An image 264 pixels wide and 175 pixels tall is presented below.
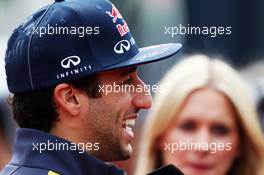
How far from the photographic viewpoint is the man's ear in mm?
1456

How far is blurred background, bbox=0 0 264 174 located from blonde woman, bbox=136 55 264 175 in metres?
0.18

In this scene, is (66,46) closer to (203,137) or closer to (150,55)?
(150,55)

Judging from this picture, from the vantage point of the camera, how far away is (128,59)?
1521 millimetres

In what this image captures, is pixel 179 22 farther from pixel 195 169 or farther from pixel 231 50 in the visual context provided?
A: pixel 195 169

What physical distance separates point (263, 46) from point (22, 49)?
1.19m

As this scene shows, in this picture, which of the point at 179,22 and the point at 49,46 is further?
the point at 179,22

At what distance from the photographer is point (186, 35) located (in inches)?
88.5

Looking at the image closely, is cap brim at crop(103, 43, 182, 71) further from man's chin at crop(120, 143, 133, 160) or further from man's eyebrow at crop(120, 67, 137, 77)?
man's chin at crop(120, 143, 133, 160)

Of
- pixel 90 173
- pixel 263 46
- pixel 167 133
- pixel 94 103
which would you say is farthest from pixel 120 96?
pixel 263 46

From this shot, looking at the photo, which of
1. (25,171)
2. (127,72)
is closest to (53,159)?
(25,171)

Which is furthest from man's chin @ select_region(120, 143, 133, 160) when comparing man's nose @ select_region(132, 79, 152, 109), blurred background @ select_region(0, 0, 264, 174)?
blurred background @ select_region(0, 0, 264, 174)

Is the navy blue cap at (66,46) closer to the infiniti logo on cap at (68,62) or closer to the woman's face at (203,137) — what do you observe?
the infiniti logo on cap at (68,62)

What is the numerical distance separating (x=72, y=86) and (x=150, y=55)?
18 centimetres

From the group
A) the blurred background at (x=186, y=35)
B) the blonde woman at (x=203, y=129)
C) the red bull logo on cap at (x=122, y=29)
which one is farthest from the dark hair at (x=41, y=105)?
the blurred background at (x=186, y=35)
